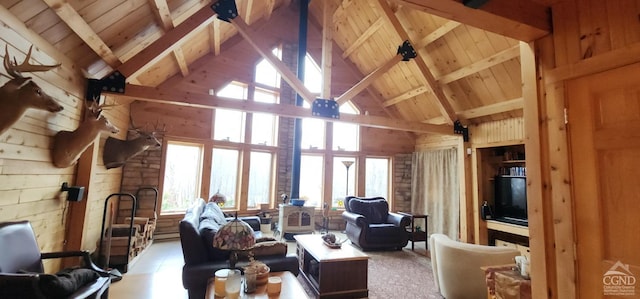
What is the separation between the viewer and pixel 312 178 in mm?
6832

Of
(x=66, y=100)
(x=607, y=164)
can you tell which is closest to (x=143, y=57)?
(x=66, y=100)

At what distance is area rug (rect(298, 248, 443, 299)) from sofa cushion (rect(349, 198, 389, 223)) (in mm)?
749

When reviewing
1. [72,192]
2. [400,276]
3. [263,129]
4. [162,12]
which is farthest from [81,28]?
[400,276]

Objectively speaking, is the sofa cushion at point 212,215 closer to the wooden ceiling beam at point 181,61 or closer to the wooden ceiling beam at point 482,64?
the wooden ceiling beam at point 181,61

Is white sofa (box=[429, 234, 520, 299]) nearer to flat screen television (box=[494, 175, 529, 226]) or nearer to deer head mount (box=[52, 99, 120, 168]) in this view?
flat screen television (box=[494, 175, 529, 226])

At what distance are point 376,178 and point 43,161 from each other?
645 cm

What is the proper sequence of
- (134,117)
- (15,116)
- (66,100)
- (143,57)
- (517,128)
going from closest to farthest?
(15,116) → (66,100) → (143,57) → (517,128) → (134,117)

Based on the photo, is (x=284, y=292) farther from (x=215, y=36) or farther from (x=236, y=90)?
(x=236, y=90)

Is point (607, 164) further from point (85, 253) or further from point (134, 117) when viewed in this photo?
point (134, 117)

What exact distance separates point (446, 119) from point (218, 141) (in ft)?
16.0

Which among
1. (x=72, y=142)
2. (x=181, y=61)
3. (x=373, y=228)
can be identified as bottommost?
(x=373, y=228)

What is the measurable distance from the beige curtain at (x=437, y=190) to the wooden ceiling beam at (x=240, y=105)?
104 centimetres

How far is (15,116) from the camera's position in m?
1.90

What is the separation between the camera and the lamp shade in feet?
6.38
